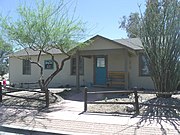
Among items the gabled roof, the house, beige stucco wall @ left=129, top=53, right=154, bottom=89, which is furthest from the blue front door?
beige stucco wall @ left=129, top=53, right=154, bottom=89

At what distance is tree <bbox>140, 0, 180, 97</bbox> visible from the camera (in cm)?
1096

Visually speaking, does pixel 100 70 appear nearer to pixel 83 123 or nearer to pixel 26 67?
pixel 26 67

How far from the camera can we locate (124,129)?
7.23 m

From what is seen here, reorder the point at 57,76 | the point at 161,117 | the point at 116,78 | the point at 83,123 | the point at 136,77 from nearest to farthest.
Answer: the point at 83,123, the point at 161,117, the point at 136,77, the point at 116,78, the point at 57,76

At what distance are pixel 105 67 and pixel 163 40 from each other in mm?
7786

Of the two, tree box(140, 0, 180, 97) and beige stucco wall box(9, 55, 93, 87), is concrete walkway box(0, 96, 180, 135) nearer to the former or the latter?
tree box(140, 0, 180, 97)

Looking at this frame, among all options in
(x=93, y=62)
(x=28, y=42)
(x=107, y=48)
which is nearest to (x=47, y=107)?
(x=28, y=42)

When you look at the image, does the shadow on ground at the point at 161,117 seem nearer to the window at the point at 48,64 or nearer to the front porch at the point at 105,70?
the front porch at the point at 105,70

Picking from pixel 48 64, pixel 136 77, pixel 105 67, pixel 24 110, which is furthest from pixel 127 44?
pixel 24 110

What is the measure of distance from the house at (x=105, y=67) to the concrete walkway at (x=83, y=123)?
21.8 ft

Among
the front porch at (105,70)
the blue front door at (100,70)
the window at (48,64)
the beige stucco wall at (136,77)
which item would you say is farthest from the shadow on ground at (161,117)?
the window at (48,64)

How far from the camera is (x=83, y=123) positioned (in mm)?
7973

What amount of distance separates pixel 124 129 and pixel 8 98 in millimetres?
8301

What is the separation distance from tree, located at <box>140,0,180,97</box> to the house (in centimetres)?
288
